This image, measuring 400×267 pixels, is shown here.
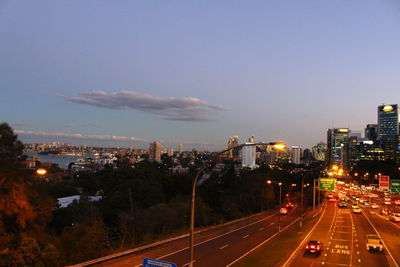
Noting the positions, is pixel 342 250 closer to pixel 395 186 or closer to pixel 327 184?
pixel 395 186

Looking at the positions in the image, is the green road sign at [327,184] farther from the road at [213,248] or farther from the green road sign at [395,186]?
the road at [213,248]

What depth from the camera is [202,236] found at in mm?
38625

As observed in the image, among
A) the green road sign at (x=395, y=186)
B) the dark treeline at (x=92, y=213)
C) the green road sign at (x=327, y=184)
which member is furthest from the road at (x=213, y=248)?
the green road sign at (x=395, y=186)

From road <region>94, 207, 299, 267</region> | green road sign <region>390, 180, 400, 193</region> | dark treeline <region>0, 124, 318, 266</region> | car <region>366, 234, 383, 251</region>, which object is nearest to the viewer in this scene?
dark treeline <region>0, 124, 318, 266</region>

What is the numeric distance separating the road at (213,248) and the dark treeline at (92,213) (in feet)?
7.91

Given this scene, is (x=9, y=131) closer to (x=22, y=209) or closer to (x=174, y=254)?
(x=22, y=209)

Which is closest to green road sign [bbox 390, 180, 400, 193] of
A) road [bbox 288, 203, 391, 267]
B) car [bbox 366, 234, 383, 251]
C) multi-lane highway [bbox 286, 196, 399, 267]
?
multi-lane highway [bbox 286, 196, 399, 267]

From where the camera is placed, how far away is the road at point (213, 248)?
86.8 ft

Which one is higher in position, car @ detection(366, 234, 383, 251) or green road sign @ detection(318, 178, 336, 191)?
green road sign @ detection(318, 178, 336, 191)

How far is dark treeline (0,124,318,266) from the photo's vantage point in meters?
21.2

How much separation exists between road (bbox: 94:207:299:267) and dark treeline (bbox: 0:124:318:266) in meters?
2.41

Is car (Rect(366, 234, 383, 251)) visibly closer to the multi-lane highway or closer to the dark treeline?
the multi-lane highway

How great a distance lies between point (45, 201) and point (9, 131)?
17.4 feet

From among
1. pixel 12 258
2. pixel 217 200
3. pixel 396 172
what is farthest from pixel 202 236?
pixel 396 172
